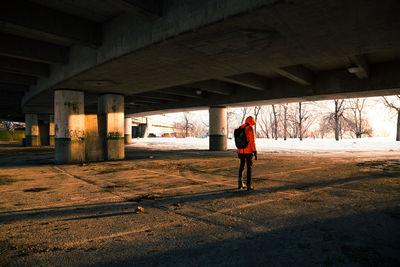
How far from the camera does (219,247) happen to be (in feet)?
11.0

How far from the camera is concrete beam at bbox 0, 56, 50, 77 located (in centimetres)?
1102

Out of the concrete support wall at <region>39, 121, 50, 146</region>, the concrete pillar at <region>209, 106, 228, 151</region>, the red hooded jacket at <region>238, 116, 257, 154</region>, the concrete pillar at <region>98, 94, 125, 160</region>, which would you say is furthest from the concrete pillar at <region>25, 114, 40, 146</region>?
the red hooded jacket at <region>238, 116, 257, 154</region>

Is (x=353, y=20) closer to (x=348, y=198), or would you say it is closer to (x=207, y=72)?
(x=348, y=198)

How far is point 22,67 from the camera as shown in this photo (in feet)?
38.2

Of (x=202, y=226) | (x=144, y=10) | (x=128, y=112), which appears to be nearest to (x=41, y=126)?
(x=128, y=112)

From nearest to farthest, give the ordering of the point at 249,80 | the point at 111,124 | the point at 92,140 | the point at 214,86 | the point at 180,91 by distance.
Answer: the point at 92,140
the point at 249,80
the point at 111,124
the point at 214,86
the point at 180,91

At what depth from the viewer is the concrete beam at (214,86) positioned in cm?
1630

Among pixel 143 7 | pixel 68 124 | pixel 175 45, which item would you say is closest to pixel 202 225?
pixel 175 45

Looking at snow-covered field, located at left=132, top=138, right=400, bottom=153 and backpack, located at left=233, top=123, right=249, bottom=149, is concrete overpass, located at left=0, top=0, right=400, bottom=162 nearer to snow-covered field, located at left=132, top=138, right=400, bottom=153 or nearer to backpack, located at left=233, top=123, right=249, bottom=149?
backpack, located at left=233, top=123, right=249, bottom=149

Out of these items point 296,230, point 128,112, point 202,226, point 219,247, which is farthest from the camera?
point 128,112

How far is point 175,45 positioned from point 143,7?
4.34 ft

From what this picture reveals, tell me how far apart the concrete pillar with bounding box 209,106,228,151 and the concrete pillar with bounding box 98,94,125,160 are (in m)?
9.93

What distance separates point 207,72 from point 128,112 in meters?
24.9

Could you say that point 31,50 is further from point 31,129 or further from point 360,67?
point 31,129
